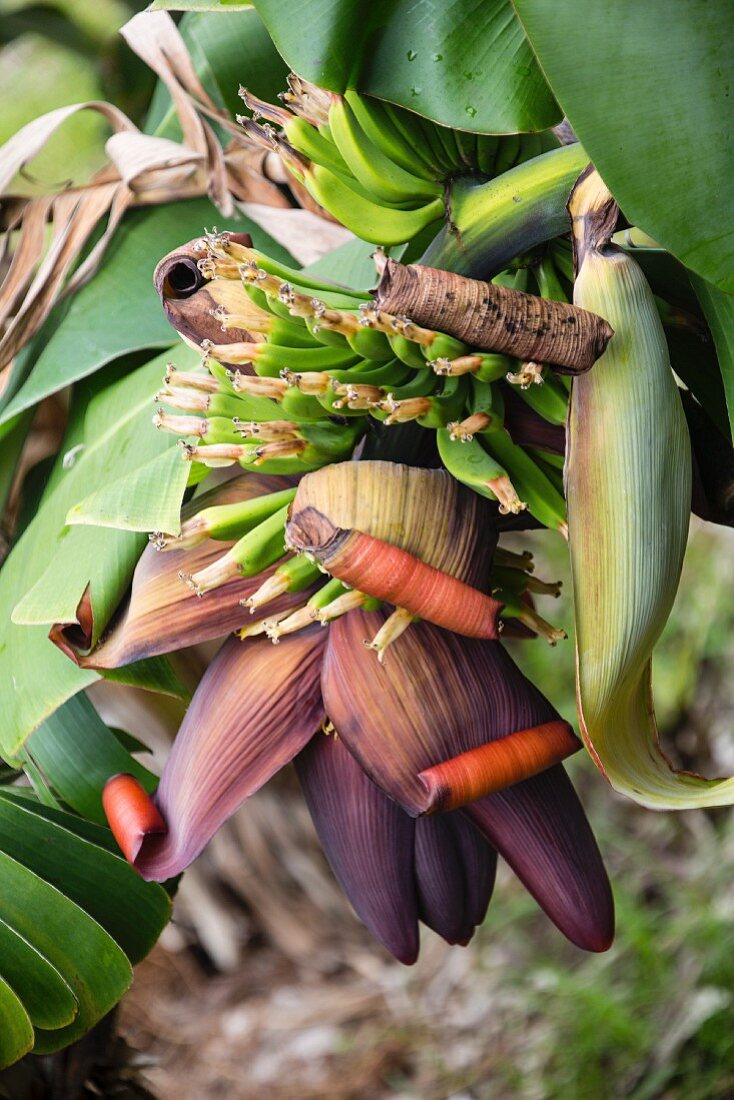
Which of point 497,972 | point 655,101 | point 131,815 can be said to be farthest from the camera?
point 497,972

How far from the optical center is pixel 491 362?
0.28 meters

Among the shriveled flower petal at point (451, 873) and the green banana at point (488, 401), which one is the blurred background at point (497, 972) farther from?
the green banana at point (488, 401)

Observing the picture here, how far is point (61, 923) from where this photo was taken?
0.38 metres

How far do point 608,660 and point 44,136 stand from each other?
0.38 m

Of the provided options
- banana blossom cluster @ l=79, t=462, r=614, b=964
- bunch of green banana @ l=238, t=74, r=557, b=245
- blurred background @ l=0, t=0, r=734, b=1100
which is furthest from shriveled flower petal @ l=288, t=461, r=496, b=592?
blurred background @ l=0, t=0, r=734, b=1100

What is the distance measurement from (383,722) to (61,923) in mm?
172

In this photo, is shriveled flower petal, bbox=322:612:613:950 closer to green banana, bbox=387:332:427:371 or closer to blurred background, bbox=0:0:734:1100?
green banana, bbox=387:332:427:371

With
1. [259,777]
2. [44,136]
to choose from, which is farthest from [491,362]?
[44,136]

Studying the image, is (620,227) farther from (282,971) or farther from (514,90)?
(282,971)

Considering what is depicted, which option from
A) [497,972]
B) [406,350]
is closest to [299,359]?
[406,350]

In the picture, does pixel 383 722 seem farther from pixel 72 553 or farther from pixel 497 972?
pixel 497 972

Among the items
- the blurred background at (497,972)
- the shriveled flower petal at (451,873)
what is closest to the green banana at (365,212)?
the shriveled flower petal at (451,873)

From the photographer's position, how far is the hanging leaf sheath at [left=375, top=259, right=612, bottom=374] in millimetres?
249

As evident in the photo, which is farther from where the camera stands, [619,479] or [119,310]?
[119,310]
